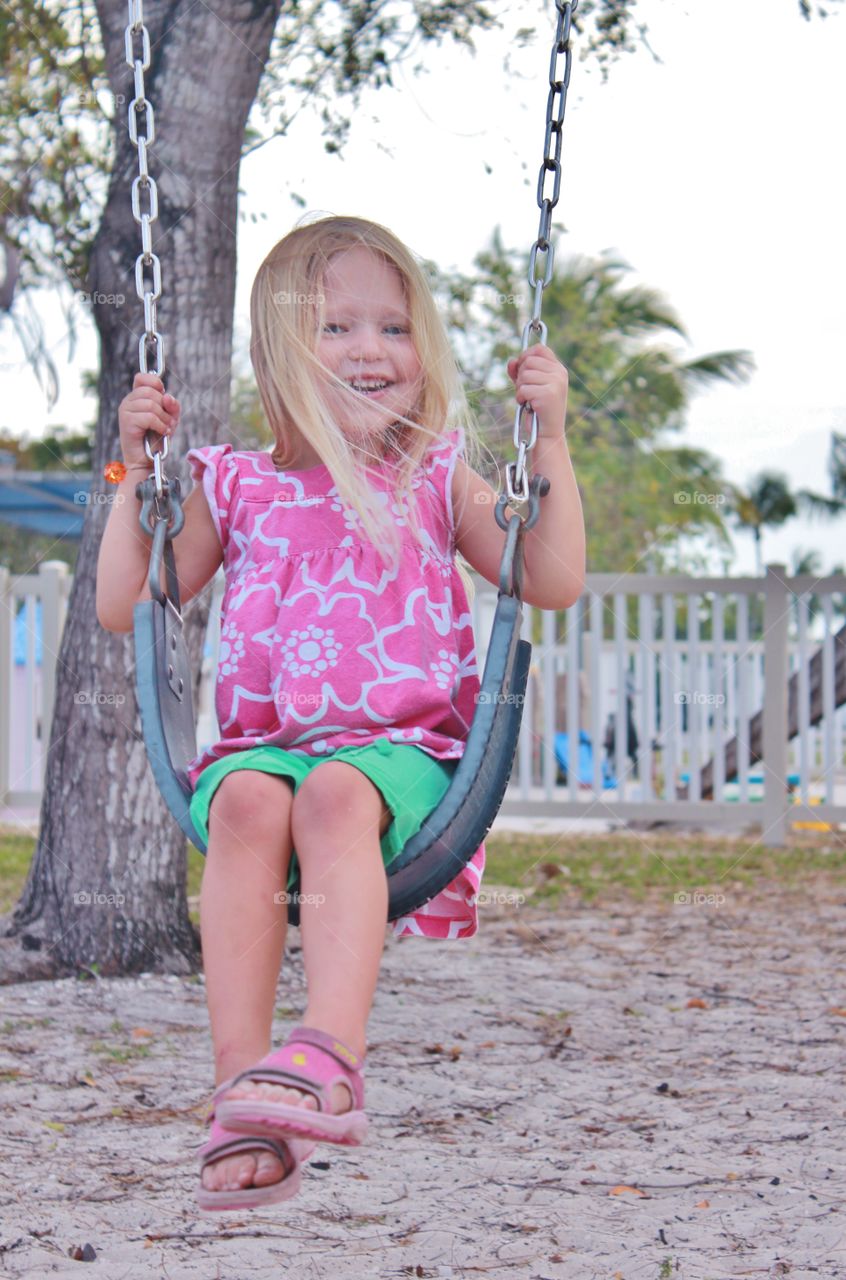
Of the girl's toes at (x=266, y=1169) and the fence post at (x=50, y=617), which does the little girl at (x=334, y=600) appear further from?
the fence post at (x=50, y=617)

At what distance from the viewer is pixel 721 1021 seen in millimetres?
3697

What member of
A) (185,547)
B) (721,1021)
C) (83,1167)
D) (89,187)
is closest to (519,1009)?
(721,1021)

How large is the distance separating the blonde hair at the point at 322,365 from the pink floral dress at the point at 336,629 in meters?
0.04

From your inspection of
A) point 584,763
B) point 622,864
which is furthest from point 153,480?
point 584,763

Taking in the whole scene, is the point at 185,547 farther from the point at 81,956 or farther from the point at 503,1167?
the point at 81,956

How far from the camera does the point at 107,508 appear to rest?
12.5ft

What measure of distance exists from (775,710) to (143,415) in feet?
18.8

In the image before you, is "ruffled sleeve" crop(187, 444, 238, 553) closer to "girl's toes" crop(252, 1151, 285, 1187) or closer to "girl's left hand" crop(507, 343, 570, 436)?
"girl's left hand" crop(507, 343, 570, 436)

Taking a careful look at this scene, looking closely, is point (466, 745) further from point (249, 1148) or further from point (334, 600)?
point (249, 1148)

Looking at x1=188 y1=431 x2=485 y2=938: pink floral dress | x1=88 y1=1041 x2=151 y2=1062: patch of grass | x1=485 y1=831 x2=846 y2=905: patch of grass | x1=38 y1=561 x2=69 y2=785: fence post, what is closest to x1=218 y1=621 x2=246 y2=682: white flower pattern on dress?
x1=188 y1=431 x2=485 y2=938: pink floral dress

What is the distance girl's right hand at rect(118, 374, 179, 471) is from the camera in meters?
2.10

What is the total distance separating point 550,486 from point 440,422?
9.5 inches

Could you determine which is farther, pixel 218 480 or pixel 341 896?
pixel 218 480

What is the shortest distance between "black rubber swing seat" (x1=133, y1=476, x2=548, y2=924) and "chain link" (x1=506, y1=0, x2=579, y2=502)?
6 cm
